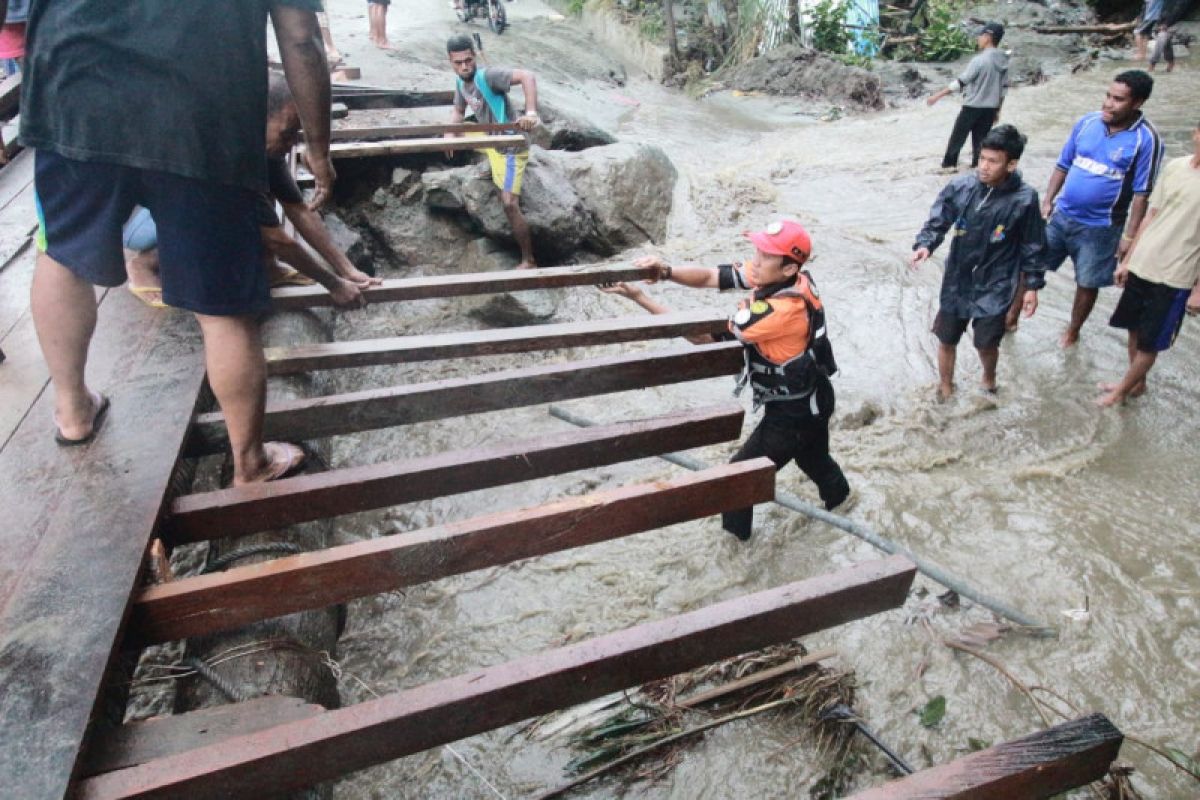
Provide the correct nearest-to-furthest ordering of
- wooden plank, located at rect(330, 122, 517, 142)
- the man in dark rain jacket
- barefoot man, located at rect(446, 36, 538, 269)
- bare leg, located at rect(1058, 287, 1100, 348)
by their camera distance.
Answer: the man in dark rain jacket
bare leg, located at rect(1058, 287, 1100, 348)
barefoot man, located at rect(446, 36, 538, 269)
wooden plank, located at rect(330, 122, 517, 142)

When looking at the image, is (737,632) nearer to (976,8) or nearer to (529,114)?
(529,114)

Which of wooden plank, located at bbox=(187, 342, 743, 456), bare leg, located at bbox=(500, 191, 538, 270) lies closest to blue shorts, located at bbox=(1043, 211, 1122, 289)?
wooden plank, located at bbox=(187, 342, 743, 456)

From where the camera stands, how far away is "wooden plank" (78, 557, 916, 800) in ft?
5.25

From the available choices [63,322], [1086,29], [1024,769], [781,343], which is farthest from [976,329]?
[1086,29]

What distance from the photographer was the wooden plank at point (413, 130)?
676 centimetres

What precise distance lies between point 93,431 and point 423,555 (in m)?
1.27

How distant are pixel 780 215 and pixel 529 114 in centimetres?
296

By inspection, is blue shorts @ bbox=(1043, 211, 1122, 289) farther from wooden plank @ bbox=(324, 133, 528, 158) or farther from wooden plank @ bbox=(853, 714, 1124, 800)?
wooden plank @ bbox=(324, 133, 528, 158)

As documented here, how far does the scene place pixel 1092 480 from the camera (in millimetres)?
4277

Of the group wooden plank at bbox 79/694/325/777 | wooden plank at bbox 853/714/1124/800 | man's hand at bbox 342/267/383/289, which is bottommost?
A: wooden plank at bbox 853/714/1124/800

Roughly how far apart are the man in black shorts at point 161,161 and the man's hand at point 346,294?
3.86 feet

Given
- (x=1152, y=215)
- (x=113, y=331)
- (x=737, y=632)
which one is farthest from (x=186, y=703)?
(x=1152, y=215)

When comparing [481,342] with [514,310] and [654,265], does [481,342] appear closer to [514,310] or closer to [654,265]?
[654,265]

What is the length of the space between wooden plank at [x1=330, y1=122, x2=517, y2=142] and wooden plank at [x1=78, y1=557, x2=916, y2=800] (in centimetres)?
567
